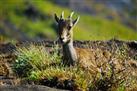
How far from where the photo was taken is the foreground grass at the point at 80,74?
79.3 feet

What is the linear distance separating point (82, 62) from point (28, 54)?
6.82 feet

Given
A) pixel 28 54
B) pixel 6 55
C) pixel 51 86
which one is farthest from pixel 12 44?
pixel 51 86

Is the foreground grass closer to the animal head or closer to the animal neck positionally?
the animal neck

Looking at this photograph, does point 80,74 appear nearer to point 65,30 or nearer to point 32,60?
point 65,30

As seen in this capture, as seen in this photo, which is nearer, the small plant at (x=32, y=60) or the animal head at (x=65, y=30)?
the animal head at (x=65, y=30)

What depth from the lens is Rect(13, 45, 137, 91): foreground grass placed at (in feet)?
79.3

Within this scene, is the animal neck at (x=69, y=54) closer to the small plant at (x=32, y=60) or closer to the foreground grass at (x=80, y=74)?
the foreground grass at (x=80, y=74)

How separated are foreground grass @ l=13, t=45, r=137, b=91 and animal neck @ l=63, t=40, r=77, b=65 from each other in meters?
0.27

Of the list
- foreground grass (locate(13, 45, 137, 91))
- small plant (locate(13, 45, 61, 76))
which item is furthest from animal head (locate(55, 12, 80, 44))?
small plant (locate(13, 45, 61, 76))

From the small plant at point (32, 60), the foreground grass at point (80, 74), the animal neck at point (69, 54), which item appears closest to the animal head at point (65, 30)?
the animal neck at point (69, 54)

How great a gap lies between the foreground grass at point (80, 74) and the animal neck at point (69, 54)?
27 cm

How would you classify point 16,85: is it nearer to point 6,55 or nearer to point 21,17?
point 6,55

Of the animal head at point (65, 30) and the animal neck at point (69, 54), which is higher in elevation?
the animal head at point (65, 30)

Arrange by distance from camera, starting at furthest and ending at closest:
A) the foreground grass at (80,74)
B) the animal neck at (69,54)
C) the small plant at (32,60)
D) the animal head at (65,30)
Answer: the small plant at (32,60)
the animal neck at (69,54)
the animal head at (65,30)
the foreground grass at (80,74)
